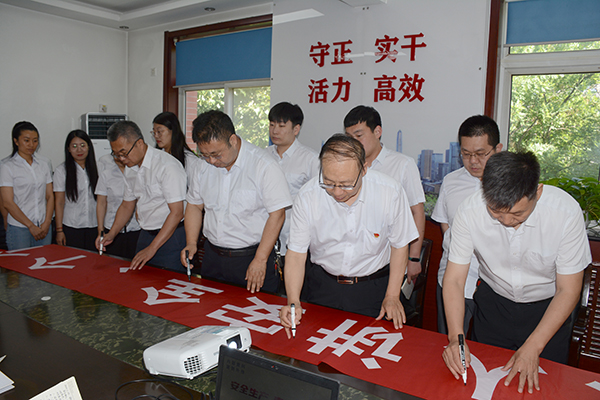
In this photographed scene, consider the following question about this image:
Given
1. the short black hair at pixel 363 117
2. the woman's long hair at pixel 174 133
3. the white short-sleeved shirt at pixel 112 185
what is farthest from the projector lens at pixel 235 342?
the white short-sleeved shirt at pixel 112 185

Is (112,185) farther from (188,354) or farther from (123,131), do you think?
(188,354)

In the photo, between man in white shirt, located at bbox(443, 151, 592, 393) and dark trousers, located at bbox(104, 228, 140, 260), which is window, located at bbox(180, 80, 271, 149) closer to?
dark trousers, located at bbox(104, 228, 140, 260)

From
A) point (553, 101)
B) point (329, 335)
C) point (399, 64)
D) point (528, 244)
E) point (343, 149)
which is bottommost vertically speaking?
point (329, 335)

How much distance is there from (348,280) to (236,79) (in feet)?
12.1

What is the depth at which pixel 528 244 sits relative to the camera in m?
1.58

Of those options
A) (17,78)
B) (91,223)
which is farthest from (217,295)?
(17,78)

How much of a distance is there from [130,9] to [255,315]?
4923 mm

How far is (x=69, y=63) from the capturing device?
5.51m

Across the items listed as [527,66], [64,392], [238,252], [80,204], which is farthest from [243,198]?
[527,66]

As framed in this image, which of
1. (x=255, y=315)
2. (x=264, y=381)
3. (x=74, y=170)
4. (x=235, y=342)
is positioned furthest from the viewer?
(x=74, y=170)

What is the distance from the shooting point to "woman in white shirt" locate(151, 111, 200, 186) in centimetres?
351

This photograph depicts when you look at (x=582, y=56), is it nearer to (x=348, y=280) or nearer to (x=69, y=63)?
(x=348, y=280)

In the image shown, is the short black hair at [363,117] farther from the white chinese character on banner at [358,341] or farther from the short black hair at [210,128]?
the white chinese character on banner at [358,341]

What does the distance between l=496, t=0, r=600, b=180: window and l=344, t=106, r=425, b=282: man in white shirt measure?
124 cm
